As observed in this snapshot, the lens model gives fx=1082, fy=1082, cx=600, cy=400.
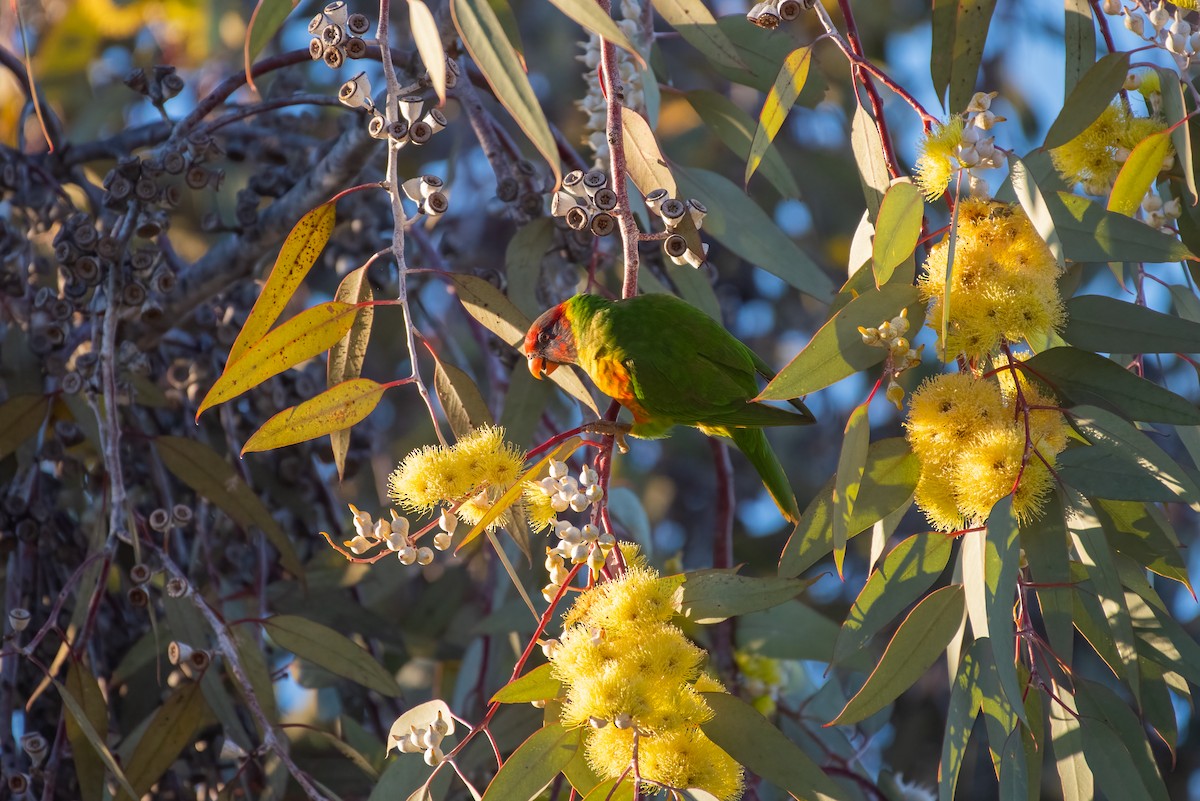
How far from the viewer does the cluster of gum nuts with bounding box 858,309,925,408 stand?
918 millimetres

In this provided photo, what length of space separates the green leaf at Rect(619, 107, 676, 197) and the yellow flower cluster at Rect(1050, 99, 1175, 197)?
39 cm

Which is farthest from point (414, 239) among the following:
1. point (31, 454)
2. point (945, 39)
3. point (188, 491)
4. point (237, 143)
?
point (945, 39)

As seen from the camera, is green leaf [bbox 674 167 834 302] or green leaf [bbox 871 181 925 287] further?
green leaf [bbox 674 167 834 302]

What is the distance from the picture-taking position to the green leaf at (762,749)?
98cm

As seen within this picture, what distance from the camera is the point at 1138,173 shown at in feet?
3.28

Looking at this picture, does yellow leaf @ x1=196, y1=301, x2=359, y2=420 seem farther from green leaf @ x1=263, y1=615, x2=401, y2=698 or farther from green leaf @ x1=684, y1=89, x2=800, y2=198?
green leaf @ x1=684, y1=89, x2=800, y2=198

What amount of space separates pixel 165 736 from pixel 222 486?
0.35 m

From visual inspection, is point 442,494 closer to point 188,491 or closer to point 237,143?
point 188,491

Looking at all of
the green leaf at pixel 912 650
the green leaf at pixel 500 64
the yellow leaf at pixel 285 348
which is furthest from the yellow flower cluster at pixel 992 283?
the yellow leaf at pixel 285 348

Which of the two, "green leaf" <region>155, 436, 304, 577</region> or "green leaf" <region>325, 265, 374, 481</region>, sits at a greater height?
"green leaf" <region>325, 265, 374, 481</region>

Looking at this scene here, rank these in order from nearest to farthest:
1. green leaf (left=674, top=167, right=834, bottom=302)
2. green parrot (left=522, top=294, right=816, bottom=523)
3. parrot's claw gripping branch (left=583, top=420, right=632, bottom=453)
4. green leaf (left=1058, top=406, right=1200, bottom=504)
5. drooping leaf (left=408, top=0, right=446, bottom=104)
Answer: drooping leaf (left=408, top=0, right=446, bottom=104)
green leaf (left=1058, top=406, right=1200, bottom=504)
parrot's claw gripping branch (left=583, top=420, right=632, bottom=453)
green parrot (left=522, top=294, right=816, bottom=523)
green leaf (left=674, top=167, right=834, bottom=302)

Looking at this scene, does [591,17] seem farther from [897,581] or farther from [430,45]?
[897,581]

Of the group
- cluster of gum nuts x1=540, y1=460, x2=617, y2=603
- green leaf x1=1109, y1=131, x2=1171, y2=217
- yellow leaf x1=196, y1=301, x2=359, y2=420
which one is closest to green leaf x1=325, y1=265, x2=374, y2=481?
yellow leaf x1=196, y1=301, x2=359, y2=420

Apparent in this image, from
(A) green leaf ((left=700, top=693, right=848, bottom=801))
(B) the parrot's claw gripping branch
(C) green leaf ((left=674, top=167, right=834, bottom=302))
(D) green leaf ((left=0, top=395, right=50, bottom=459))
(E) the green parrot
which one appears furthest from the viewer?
(D) green leaf ((left=0, top=395, right=50, bottom=459))
